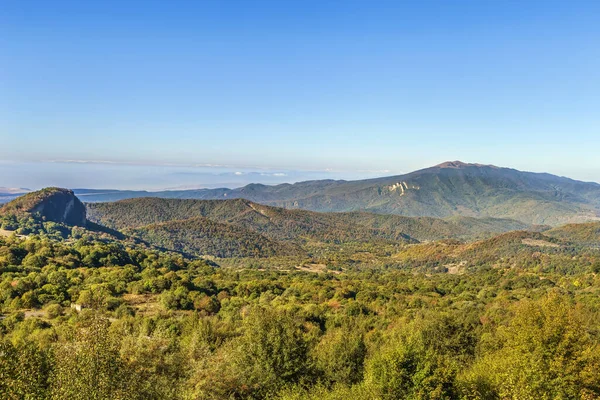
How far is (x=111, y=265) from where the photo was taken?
70.6m

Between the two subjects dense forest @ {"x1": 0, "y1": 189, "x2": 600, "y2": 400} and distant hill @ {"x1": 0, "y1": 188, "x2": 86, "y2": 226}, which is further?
distant hill @ {"x1": 0, "y1": 188, "x2": 86, "y2": 226}

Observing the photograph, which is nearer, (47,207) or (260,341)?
(260,341)

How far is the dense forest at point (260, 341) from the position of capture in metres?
16.1

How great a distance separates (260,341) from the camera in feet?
86.1

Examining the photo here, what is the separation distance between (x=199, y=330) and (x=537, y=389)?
25.2 m

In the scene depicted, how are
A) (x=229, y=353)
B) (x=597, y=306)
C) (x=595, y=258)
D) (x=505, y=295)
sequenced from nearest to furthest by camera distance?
(x=229, y=353)
(x=597, y=306)
(x=505, y=295)
(x=595, y=258)

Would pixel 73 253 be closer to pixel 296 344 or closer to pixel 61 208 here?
pixel 296 344

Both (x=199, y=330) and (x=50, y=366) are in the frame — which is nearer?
(x=50, y=366)

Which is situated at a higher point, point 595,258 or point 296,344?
point 296,344

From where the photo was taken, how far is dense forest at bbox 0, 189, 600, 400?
16109 millimetres

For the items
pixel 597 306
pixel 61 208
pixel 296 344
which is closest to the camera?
pixel 296 344

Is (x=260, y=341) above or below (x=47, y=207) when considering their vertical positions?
above

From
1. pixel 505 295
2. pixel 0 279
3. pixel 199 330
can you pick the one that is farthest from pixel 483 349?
pixel 0 279

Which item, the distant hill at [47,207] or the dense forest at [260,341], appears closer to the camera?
the dense forest at [260,341]
